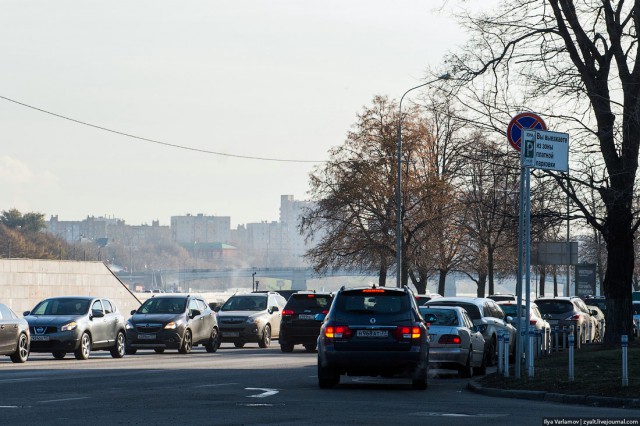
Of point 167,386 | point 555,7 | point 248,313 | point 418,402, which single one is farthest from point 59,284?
point 418,402

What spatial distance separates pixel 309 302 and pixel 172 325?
4.25 meters

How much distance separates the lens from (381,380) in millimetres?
23516

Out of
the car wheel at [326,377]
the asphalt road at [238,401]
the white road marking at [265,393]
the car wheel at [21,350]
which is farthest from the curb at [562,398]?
the car wheel at [21,350]

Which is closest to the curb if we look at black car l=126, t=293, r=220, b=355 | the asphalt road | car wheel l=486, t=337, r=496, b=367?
the asphalt road

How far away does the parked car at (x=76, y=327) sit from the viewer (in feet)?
102

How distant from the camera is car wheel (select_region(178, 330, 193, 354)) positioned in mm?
35375

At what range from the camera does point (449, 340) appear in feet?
79.6

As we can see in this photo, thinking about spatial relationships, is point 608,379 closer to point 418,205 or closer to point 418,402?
point 418,402

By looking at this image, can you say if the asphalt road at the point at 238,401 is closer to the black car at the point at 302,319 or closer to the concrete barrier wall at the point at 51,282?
the black car at the point at 302,319

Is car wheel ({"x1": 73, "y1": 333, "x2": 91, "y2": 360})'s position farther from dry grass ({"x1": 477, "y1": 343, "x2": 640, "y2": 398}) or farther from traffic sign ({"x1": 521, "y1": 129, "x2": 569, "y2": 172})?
traffic sign ({"x1": 521, "y1": 129, "x2": 569, "y2": 172})

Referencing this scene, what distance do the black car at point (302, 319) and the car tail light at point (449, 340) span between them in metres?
12.2

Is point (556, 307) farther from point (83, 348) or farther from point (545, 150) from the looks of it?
point (545, 150)

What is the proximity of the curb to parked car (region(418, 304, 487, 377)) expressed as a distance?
3.80 m

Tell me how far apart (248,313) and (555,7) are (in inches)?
538
